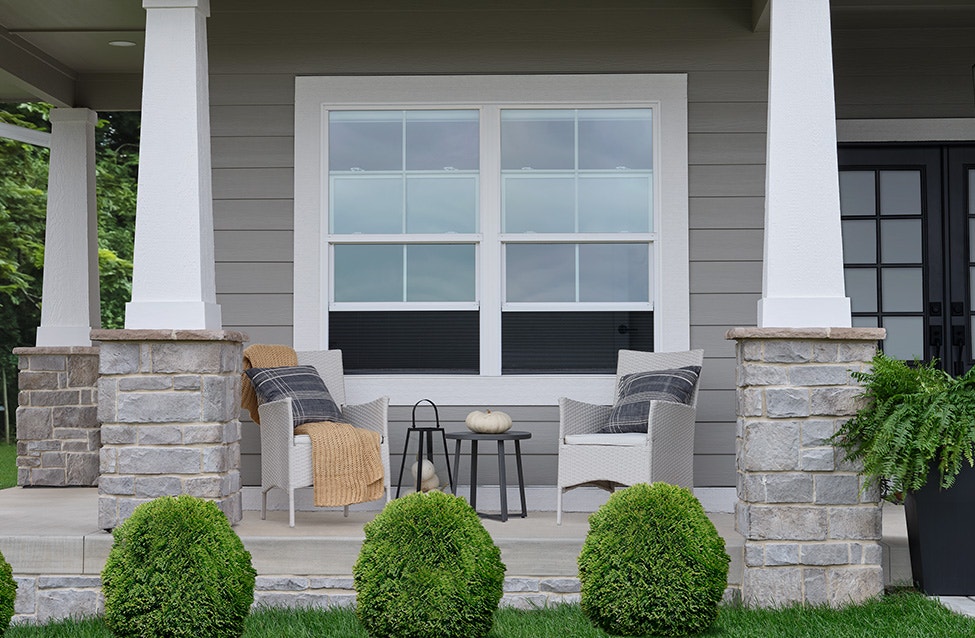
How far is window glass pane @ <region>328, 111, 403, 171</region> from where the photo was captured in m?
5.89

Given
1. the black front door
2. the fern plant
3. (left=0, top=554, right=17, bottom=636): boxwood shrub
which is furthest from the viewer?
the black front door

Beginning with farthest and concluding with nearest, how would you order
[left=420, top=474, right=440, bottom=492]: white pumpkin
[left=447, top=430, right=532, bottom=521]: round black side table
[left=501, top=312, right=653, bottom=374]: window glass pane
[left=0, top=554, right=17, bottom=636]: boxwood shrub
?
1. [left=501, top=312, right=653, bottom=374]: window glass pane
2. [left=420, top=474, right=440, bottom=492]: white pumpkin
3. [left=447, top=430, right=532, bottom=521]: round black side table
4. [left=0, top=554, right=17, bottom=636]: boxwood shrub

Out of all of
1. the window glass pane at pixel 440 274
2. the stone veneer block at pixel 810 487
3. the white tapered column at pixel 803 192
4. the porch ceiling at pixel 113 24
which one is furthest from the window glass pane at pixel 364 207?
the stone veneer block at pixel 810 487

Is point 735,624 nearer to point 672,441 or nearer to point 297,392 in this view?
point 672,441

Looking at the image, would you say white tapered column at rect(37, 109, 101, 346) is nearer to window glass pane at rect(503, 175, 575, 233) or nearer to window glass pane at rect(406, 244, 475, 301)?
window glass pane at rect(406, 244, 475, 301)

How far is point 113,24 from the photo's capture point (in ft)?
21.1

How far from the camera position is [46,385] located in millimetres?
7383

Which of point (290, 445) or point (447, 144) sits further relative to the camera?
point (447, 144)

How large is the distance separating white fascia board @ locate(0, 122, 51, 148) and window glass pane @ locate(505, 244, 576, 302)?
3.49 metres

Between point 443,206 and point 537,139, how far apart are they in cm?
63

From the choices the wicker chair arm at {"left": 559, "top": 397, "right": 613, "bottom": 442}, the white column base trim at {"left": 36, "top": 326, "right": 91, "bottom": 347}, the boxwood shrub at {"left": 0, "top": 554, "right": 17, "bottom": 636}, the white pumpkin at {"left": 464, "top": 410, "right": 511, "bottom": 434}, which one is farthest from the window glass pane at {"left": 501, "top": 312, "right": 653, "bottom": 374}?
the white column base trim at {"left": 36, "top": 326, "right": 91, "bottom": 347}

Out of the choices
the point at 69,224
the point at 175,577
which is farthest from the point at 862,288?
the point at 69,224

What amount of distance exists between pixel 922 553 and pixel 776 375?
919 mm

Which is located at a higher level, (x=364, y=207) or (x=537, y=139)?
(x=537, y=139)
